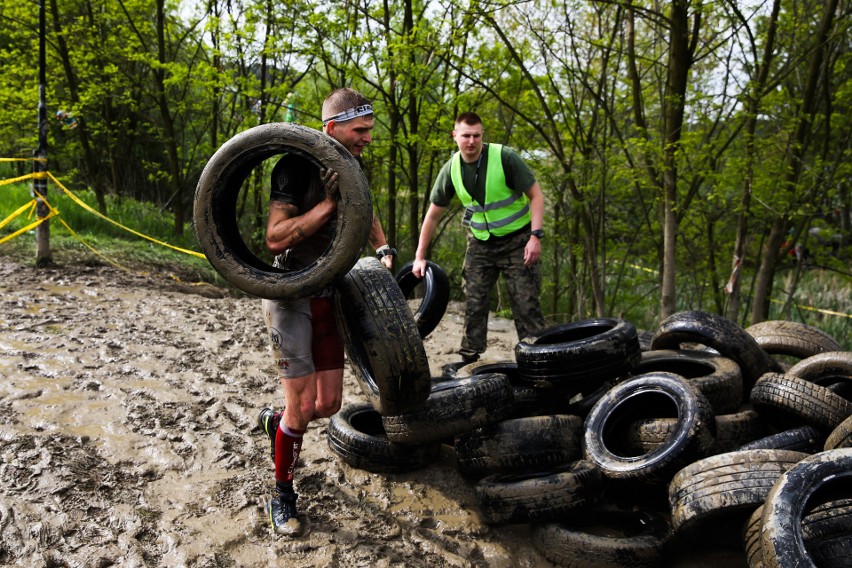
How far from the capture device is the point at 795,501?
2.41 metres

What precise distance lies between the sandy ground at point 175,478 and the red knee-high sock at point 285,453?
262 millimetres

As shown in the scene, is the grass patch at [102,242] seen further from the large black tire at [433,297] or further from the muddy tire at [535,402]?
the muddy tire at [535,402]

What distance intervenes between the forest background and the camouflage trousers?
265 centimetres

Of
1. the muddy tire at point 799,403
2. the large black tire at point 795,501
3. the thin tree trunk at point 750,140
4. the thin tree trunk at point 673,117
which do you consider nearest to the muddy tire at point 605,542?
the large black tire at point 795,501

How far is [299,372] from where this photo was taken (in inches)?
122

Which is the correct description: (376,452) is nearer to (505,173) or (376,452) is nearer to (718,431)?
(718,431)

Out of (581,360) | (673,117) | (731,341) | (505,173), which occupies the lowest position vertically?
(581,360)

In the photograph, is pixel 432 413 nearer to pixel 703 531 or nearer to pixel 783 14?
pixel 703 531

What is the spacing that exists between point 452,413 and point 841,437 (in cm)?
196

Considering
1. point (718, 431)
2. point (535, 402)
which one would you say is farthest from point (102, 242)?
point (718, 431)

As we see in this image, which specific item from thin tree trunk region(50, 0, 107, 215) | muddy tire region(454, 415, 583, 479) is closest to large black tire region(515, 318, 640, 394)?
muddy tire region(454, 415, 583, 479)

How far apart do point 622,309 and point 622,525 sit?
7.75 metres

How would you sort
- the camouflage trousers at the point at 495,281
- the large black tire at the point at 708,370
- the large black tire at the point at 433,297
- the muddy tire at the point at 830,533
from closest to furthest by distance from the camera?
the muddy tire at the point at 830,533 < the large black tire at the point at 708,370 < the large black tire at the point at 433,297 < the camouflage trousers at the point at 495,281

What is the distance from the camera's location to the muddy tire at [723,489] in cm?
271
